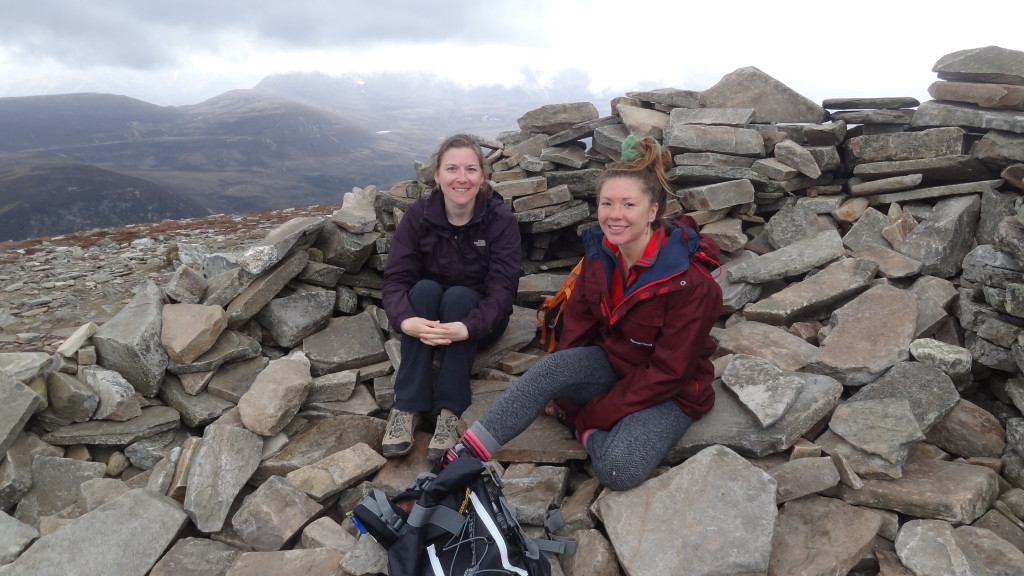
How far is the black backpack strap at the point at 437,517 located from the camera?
131 inches

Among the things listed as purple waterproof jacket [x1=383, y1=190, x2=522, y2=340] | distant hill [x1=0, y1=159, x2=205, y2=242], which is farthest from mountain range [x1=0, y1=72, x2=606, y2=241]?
purple waterproof jacket [x1=383, y1=190, x2=522, y2=340]

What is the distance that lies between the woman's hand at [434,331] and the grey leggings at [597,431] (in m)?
0.88

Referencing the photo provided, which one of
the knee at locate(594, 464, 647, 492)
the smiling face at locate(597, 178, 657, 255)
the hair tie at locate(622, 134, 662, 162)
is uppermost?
the hair tie at locate(622, 134, 662, 162)

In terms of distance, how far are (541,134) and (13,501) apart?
749 centimetres

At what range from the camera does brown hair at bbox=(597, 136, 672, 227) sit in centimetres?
393

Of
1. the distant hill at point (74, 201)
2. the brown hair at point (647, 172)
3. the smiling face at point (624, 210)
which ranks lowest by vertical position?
the distant hill at point (74, 201)

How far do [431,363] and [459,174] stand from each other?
169 cm

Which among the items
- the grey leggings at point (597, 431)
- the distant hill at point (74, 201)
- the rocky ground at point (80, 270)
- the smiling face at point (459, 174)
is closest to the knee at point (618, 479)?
the grey leggings at point (597, 431)

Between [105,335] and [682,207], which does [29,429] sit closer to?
[105,335]

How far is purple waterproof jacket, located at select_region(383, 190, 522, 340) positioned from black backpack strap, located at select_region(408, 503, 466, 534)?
2.06m

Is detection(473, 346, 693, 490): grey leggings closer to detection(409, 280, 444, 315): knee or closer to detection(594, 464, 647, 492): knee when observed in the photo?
detection(594, 464, 647, 492): knee

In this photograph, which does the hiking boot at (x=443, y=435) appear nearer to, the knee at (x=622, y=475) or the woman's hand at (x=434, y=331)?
the woman's hand at (x=434, y=331)

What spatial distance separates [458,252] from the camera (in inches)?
209

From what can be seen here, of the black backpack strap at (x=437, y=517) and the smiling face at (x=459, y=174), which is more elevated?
the smiling face at (x=459, y=174)
